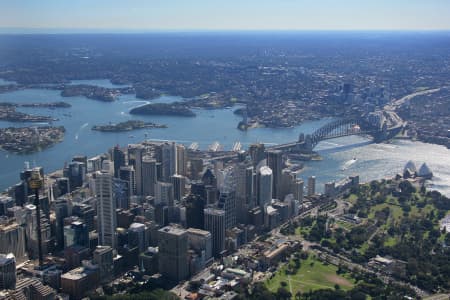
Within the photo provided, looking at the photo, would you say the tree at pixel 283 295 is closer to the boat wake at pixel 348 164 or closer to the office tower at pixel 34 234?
the office tower at pixel 34 234

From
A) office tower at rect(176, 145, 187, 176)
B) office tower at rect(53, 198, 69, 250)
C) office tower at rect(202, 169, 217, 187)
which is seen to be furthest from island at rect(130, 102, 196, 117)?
office tower at rect(53, 198, 69, 250)

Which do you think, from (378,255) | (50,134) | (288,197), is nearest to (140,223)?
(288,197)

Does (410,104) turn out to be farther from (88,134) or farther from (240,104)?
(88,134)

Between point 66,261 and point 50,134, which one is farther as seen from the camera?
point 50,134

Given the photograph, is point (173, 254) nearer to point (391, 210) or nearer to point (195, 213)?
point (195, 213)

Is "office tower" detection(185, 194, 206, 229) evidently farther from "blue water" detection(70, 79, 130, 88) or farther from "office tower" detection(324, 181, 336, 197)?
"blue water" detection(70, 79, 130, 88)

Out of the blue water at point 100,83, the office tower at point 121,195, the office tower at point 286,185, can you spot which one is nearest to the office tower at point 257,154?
the office tower at point 286,185

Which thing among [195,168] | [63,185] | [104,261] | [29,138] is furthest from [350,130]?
[104,261]
